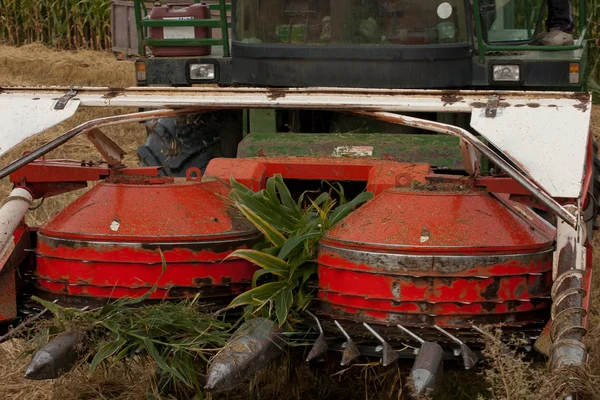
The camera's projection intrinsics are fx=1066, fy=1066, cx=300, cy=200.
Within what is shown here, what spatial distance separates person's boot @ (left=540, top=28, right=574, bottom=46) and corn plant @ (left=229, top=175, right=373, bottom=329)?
86.0 inches

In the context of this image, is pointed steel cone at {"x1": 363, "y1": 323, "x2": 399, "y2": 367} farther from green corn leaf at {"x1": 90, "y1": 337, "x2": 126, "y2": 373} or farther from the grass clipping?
green corn leaf at {"x1": 90, "y1": 337, "x2": 126, "y2": 373}

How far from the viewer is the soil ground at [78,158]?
3.67 m

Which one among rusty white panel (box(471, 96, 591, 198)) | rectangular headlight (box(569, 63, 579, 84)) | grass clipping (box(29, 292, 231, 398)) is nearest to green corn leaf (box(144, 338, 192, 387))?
grass clipping (box(29, 292, 231, 398))

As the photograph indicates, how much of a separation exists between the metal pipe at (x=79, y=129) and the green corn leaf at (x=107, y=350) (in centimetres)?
72

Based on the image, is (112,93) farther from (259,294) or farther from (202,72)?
(202,72)

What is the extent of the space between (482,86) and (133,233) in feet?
7.31

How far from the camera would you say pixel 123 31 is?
11266 mm

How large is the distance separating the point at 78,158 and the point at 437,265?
660 centimetres

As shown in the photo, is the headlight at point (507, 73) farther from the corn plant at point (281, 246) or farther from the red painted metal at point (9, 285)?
the red painted metal at point (9, 285)

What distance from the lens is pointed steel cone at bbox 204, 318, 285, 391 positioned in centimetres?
279

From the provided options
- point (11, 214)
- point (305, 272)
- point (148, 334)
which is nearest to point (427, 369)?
point (305, 272)

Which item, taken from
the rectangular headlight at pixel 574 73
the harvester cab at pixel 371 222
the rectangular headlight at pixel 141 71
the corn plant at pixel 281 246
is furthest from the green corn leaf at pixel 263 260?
the rectangular headlight at pixel 141 71

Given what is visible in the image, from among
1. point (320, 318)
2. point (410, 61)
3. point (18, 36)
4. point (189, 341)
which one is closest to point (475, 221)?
point (320, 318)

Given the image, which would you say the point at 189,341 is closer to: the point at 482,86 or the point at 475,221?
the point at 475,221
